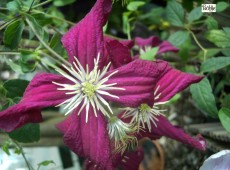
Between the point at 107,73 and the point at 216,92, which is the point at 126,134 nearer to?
the point at 107,73

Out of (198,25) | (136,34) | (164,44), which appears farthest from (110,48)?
(136,34)

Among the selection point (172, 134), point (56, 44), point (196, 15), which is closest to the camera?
point (172, 134)

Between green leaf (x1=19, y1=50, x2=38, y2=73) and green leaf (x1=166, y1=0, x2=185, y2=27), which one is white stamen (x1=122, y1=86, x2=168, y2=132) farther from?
green leaf (x1=166, y1=0, x2=185, y2=27)

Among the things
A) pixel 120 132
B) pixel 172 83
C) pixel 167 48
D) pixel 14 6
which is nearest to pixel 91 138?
pixel 120 132

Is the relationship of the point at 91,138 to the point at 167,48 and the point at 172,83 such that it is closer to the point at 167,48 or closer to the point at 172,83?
the point at 172,83

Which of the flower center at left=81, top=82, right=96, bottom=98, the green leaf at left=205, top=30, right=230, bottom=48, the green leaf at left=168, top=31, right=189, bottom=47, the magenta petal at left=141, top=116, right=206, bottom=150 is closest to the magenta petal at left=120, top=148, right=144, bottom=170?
the magenta petal at left=141, top=116, right=206, bottom=150

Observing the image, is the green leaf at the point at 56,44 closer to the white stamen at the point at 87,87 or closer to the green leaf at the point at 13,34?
the green leaf at the point at 13,34
